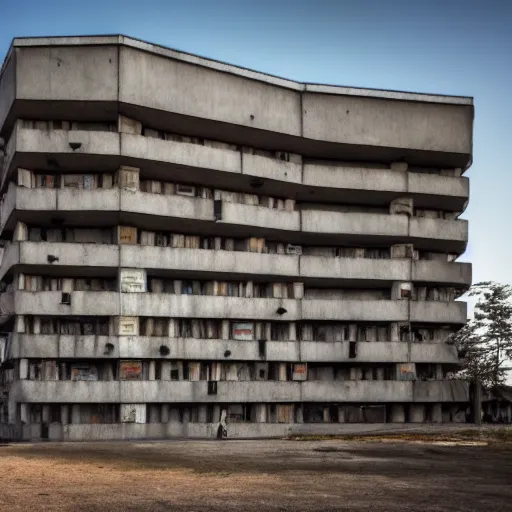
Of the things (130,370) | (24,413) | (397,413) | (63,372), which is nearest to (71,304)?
(63,372)

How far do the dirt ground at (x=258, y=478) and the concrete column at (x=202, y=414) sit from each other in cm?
1305

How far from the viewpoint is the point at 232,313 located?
151 feet

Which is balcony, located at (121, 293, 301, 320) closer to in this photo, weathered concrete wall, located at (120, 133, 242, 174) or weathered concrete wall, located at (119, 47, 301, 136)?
weathered concrete wall, located at (120, 133, 242, 174)

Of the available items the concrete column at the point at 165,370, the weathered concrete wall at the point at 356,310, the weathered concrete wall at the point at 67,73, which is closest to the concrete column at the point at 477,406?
the weathered concrete wall at the point at 356,310

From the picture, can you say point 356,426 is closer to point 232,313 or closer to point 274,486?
point 232,313

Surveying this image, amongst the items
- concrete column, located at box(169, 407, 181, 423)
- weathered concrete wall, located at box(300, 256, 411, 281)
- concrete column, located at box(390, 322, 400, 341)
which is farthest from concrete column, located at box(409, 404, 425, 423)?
concrete column, located at box(169, 407, 181, 423)

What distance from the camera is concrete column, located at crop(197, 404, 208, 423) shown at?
45.5 m

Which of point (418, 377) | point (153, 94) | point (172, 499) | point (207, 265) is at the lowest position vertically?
point (172, 499)

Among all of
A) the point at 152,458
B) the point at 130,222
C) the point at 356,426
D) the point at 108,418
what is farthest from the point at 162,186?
the point at 152,458

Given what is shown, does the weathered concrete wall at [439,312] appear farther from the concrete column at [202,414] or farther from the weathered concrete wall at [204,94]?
the concrete column at [202,414]

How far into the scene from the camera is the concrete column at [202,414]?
45500 millimetres

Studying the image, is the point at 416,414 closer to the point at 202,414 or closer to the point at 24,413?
the point at 202,414

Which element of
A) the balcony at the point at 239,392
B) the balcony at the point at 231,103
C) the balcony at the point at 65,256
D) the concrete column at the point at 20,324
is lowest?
the balcony at the point at 239,392

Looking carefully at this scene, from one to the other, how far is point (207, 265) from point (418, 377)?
1332cm
